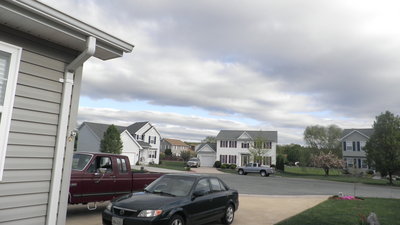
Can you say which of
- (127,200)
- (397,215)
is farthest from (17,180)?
(397,215)

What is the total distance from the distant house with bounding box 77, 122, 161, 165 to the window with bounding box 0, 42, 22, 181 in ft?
143

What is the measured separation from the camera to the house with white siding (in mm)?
3984

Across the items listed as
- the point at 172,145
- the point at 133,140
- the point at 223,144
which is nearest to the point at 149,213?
the point at 133,140

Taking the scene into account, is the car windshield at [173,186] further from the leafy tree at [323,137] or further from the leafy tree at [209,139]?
the leafy tree at [209,139]

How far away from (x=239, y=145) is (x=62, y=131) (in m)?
53.0

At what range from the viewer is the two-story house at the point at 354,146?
54.2m

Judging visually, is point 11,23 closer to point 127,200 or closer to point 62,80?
point 62,80

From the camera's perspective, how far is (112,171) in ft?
31.2

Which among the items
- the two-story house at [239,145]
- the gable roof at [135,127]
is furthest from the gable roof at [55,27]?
the gable roof at [135,127]

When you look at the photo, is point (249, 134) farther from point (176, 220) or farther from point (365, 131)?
point (176, 220)

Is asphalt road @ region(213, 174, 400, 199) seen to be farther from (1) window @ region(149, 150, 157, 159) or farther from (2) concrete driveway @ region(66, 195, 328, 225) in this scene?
(1) window @ region(149, 150, 157, 159)

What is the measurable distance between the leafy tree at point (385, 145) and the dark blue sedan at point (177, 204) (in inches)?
1059

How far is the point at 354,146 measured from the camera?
182ft

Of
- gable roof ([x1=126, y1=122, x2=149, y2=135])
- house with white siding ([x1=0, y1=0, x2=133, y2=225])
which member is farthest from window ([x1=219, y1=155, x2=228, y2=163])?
house with white siding ([x1=0, y1=0, x2=133, y2=225])
